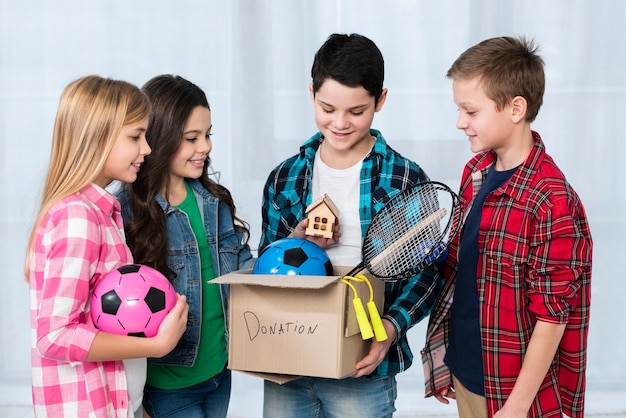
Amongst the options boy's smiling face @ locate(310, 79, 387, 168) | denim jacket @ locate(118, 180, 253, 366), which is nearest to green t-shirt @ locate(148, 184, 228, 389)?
denim jacket @ locate(118, 180, 253, 366)

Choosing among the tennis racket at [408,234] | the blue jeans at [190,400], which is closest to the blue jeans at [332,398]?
the blue jeans at [190,400]

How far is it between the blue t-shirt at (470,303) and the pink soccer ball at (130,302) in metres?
0.68

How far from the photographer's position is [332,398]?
1.80 metres

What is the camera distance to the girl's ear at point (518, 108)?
1643 mm

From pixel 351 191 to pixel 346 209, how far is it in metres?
0.05

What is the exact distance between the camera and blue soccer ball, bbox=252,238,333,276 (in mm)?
Answer: 1596

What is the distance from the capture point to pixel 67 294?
4.90 feet

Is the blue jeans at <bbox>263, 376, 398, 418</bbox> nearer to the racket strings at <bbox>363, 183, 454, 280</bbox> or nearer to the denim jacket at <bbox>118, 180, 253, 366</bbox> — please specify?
the denim jacket at <bbox>118, 180, 253, 366</bbox>

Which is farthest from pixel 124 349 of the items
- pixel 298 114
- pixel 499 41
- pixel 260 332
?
pixel 298 114

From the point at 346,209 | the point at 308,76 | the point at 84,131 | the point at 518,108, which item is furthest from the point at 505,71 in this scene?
the point at 308,76

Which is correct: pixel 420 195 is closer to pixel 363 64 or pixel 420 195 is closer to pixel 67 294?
pixel 363 64

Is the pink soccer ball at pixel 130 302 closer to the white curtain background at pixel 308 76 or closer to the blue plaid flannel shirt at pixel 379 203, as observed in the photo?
the blue plaid flannel shirt at pixel 379 203

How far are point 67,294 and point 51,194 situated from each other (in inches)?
10.0

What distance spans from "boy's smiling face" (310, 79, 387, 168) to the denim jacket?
37 cm
